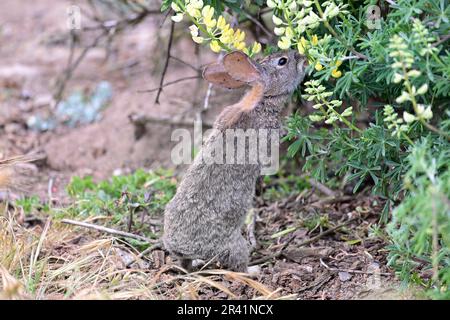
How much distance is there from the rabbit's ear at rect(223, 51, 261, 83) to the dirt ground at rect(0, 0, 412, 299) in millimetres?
1362

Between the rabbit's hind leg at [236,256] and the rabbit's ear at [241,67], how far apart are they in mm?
1137

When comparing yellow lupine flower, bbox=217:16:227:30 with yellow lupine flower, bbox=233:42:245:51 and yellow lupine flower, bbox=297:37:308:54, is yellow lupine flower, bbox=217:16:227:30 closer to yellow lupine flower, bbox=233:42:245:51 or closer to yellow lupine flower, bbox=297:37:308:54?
yellow lupine flower, bbox=233:42:245:51

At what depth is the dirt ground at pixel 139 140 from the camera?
16.3 feet

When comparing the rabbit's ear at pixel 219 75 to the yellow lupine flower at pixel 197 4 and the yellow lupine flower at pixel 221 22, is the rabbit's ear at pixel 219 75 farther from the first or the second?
the yellow lupine flower at pixel 197 4

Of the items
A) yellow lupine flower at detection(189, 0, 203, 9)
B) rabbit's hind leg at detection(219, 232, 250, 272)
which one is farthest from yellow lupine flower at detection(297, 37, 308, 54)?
rabbit's hind leg at detection(219, 232, 250, 272)

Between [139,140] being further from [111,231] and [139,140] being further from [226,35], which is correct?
[226,35]

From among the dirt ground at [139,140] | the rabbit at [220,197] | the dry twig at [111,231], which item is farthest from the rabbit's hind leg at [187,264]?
the dry twig at [111,231]

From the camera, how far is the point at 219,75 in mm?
5027

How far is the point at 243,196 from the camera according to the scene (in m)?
5.00

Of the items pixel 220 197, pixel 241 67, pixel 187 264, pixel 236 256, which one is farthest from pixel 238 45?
pixel 187 264

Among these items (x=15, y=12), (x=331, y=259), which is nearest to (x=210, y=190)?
(x=331, y=259)

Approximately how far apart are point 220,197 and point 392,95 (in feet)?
4.59

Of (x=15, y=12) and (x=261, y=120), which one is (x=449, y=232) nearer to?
(x=261, y=120)
